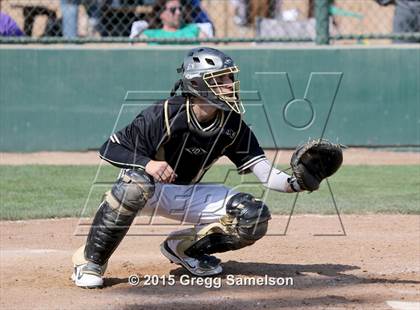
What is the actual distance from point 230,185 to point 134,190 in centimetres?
392

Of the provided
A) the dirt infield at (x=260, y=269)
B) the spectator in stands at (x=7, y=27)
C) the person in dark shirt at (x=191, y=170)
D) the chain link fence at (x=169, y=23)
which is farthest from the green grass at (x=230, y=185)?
the person in dark shirt at (x=191, y=170)

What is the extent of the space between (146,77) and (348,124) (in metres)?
2.48

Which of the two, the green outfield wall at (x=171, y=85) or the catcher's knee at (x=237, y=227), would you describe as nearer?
the catcher's knee at (x=237, y=227)

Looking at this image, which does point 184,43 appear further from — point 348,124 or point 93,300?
point 93,300

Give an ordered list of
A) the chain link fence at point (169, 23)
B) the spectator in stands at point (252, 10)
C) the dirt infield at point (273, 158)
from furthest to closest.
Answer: the spectator in stands at point (252, 10), the chain link fence at point (169, 23), the dirt infield at point (273, 158)

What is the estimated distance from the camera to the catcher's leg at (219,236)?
16.8 feet

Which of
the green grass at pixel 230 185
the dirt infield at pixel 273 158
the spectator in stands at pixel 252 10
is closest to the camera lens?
the green grass at pixel 230 185

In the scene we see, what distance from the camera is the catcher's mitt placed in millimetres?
5000

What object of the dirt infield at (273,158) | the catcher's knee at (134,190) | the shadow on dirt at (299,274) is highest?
the catcher's knee at (134,190)

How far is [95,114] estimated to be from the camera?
1071cm

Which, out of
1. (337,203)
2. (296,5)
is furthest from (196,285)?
(296,5)

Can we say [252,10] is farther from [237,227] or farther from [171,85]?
[237,227]

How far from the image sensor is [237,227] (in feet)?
17.0

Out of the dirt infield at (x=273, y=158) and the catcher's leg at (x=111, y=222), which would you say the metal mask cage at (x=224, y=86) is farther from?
the dirt infield at (x=273, y=158)
